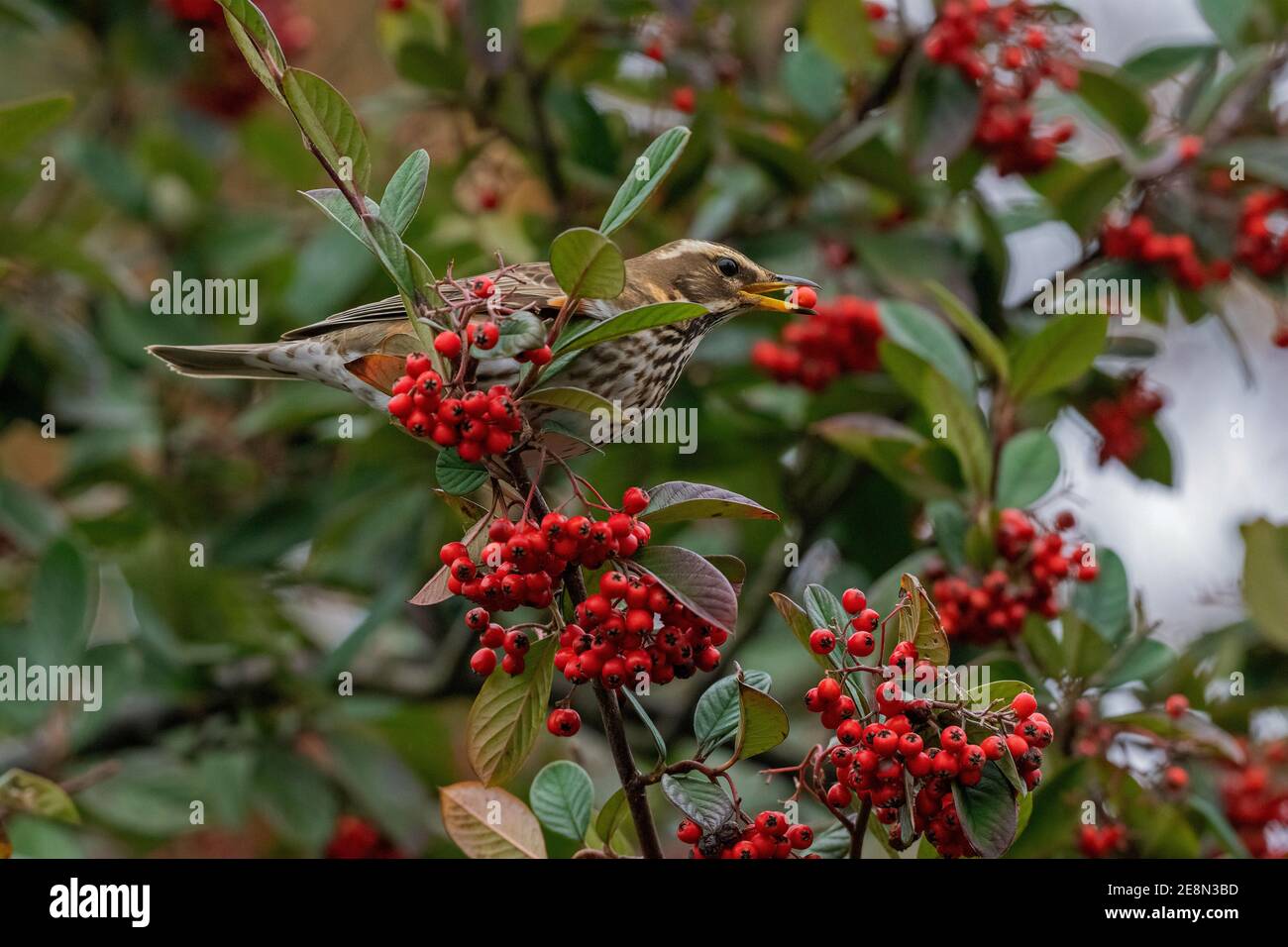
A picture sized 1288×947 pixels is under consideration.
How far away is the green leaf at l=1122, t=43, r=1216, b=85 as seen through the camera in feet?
10.7

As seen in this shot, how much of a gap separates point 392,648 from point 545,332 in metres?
2.45

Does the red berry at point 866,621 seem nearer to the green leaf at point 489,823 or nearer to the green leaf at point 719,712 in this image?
the green leaf at point 719,712

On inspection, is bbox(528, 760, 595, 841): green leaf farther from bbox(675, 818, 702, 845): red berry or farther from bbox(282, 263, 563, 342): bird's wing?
bbox(282, 263, 563, 342): bird's wing

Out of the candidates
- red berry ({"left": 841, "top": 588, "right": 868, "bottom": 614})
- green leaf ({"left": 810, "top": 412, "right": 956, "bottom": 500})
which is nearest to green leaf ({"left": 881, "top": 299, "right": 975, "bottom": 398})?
green leaf ({"left": 810, "top": 412, "right": 956, "bottom": 500})

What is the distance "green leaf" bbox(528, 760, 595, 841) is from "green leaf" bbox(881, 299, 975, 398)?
1168 mm

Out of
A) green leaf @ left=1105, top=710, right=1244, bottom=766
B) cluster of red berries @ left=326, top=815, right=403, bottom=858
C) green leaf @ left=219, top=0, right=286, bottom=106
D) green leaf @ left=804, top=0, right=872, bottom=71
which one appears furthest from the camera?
cluster of red berries @ left=326, top=815, right=403, bottom=858

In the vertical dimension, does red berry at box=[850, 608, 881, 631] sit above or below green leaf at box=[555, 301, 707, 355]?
below

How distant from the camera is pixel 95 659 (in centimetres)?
301

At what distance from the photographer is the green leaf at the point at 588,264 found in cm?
145

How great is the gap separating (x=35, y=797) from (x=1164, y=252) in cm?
237

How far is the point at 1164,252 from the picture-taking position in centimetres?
289

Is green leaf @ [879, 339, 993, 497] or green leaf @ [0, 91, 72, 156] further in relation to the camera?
green leaf @ [879, 339, 993, 497]
